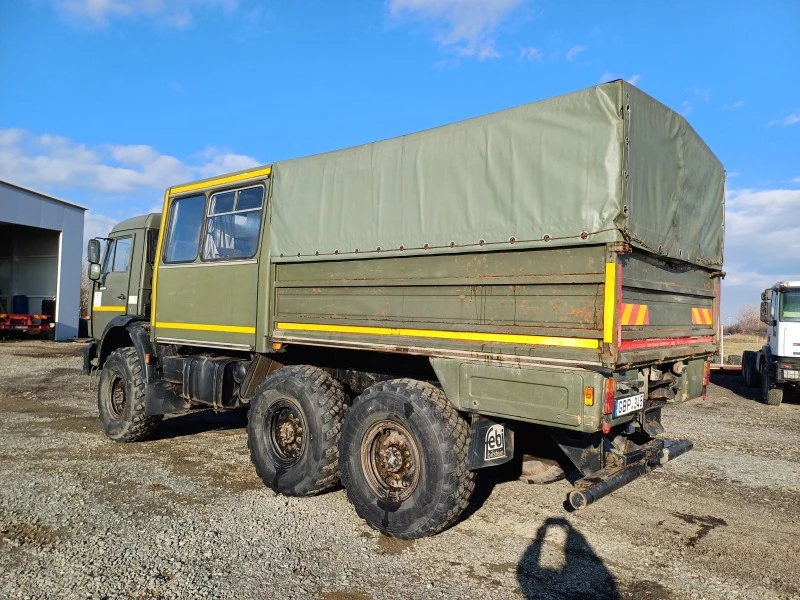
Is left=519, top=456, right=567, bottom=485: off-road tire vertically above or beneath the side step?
beneath

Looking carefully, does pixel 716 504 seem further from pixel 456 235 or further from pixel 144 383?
pixel 144 383

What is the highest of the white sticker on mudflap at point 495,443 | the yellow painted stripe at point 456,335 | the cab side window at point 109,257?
the cab side window at point 109,257

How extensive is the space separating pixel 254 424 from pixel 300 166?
2.49m

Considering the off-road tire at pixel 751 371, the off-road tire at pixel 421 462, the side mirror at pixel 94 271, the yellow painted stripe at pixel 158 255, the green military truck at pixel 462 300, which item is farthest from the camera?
the off-road tire at pixel 751 371

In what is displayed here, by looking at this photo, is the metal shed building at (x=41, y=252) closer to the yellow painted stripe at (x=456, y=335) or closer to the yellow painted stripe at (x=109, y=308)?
the yellow painted stripe at (x=109, y=308)

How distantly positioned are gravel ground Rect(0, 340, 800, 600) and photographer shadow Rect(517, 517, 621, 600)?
1cm

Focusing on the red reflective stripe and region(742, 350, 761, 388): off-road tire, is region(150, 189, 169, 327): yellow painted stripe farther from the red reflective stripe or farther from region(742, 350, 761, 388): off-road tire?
region(742, 350, 761, 388): off-road tire

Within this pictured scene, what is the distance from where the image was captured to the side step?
12.1 feet

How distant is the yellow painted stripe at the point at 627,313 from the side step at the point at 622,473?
1074 mm

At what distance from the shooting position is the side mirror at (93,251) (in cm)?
774

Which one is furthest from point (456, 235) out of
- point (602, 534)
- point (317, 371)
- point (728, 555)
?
point (728, 555)

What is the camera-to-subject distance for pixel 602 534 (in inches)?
175

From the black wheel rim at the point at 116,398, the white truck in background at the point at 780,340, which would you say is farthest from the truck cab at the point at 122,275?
the white truck in background at the point at 780,340

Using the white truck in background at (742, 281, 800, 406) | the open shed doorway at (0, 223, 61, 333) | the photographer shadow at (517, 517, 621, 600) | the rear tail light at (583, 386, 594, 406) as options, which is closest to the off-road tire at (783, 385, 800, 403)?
the white truck in background at (742, 281, 800, 406)
